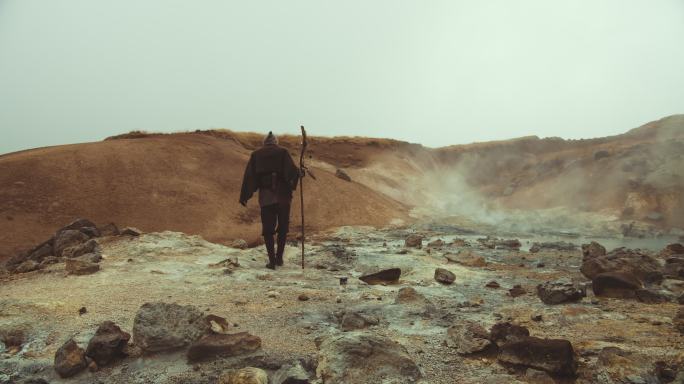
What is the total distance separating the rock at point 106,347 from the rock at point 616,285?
15.0 feet

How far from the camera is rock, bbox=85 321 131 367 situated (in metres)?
3.22

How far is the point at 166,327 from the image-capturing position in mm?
3385

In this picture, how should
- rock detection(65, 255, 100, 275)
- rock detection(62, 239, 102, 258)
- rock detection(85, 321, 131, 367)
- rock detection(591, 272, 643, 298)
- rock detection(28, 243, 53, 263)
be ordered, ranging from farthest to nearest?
1. rock detection(28, 243, 53, 263)
2. rock detection(62, 239, 102, 258)
3. rock detection(65, 255, 100, 275)
4. rock detection(591, 272, 643, 298)
5. rock detection(85, 321, 131, 367)

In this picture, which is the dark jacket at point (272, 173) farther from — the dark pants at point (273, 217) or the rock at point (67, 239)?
the rock at point (67, 239)

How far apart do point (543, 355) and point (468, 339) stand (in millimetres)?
604

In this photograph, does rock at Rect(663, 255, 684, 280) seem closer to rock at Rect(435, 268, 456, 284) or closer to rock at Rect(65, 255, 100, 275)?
rock at Rect(435, 268, 456, 284)

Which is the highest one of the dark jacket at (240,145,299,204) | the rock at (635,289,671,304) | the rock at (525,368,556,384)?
the dark jacket at (240,145,299,204)

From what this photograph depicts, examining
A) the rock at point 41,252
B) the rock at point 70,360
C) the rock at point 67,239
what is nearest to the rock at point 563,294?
the rock at point 70,360

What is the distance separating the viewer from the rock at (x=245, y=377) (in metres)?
2.67

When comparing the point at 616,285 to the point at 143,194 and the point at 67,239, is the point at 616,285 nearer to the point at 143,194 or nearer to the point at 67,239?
the point at 67,239

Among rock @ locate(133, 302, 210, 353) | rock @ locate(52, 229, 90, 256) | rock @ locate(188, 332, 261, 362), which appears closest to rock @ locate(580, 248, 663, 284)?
rock @ locate(188, 332, 261, 362)

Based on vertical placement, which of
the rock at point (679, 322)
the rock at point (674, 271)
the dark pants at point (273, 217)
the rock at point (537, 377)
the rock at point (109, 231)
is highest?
the dark pants at point (273, 217)

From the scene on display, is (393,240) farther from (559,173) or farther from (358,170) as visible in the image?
(559,173)

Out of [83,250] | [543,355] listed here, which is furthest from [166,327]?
[83,250]
